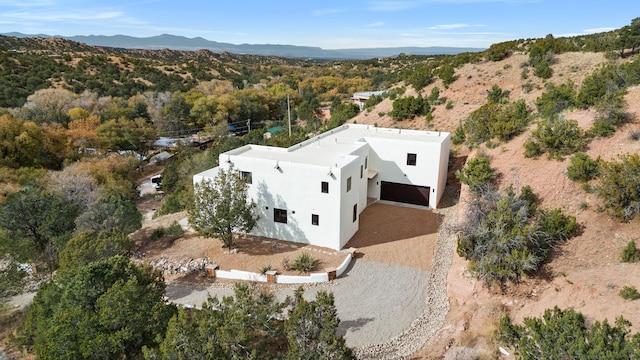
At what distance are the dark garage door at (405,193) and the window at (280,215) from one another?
750 centimetres

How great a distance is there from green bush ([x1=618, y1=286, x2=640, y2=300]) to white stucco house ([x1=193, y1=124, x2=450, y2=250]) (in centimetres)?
1022

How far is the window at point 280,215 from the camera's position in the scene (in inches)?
743

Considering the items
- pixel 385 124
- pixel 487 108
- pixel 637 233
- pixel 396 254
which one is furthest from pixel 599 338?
pixel 385 124

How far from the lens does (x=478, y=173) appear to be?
1981cm

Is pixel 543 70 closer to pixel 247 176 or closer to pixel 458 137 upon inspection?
pixel 458 137

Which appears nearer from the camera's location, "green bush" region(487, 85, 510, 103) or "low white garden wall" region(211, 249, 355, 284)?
"low white garden wall" region(211, 249, 355, 284)

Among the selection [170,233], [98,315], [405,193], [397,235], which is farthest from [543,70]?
[98,315]

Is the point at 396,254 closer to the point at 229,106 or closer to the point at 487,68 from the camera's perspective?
the point at 487,68

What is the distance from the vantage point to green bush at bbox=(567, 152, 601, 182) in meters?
16.0

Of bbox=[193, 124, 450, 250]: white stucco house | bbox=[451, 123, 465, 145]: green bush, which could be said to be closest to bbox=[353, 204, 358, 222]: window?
bbox=[193, 124, 450, 250]: white stucco house

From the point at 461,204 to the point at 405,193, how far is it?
3.47 metres

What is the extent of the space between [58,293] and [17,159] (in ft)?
80.8

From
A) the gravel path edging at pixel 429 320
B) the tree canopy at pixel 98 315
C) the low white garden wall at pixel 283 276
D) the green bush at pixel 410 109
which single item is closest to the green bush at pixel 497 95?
the green bush at pixel 410 109

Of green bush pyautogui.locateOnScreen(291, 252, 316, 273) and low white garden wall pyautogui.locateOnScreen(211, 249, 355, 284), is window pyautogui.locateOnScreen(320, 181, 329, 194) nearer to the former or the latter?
green bush pyautogui.locateOnScreen(291, 252, 316, 273)
